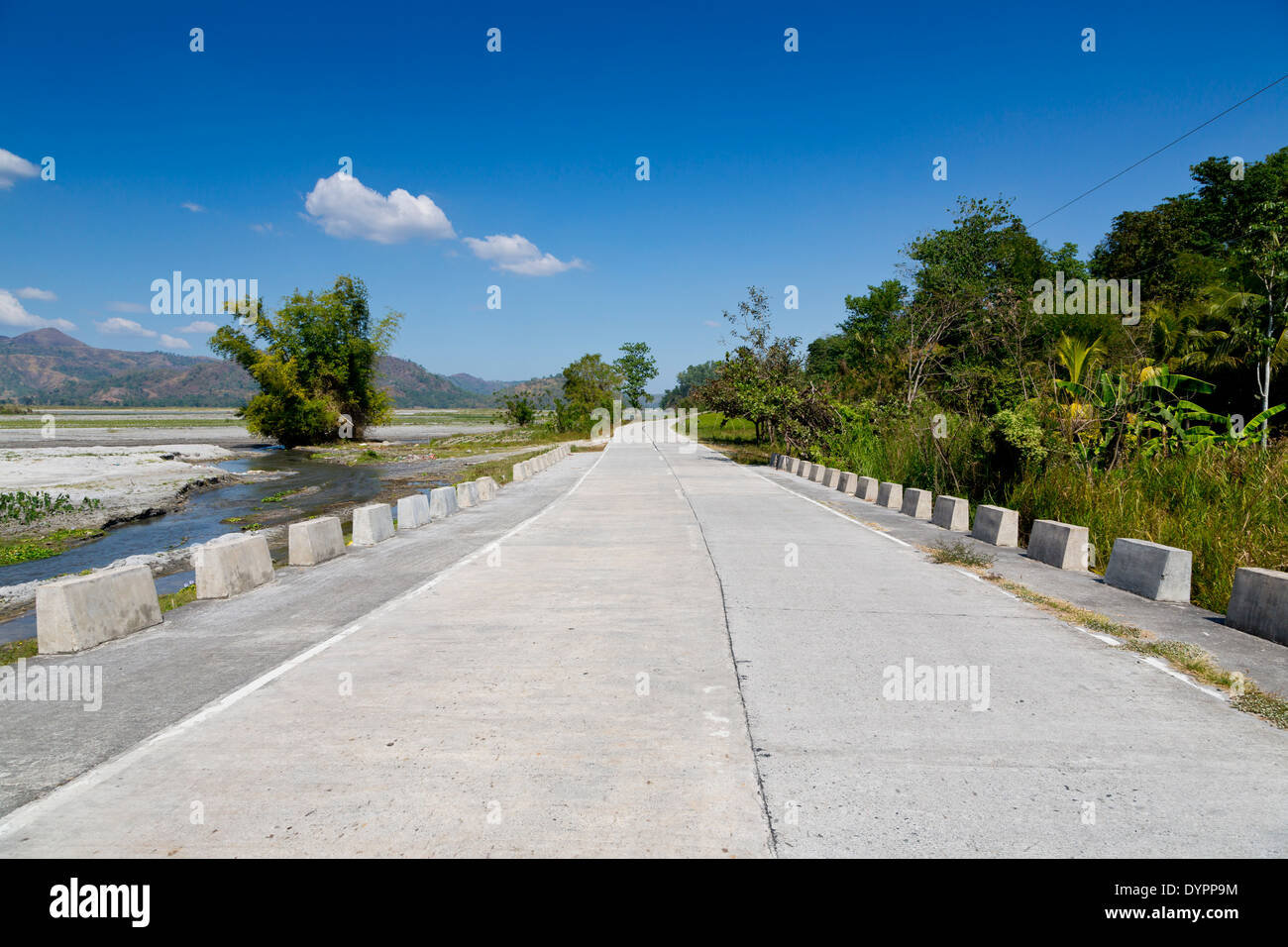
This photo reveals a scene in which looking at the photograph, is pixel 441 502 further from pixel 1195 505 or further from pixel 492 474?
pixel 492 474

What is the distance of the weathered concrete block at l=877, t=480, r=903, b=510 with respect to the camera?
62.5 ft

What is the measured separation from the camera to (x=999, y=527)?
13156mm

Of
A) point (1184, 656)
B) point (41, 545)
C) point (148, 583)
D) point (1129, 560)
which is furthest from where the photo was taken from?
point (41, 545)

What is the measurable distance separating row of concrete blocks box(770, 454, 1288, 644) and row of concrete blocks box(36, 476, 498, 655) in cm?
1046

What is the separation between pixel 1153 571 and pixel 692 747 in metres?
6.99

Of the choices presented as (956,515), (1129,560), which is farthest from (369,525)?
(1129,560)

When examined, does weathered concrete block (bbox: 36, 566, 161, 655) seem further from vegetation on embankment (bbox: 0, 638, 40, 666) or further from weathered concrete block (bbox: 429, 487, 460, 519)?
weathered concrete block (bbox: 429, 487, 460, 519)

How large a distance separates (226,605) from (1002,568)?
9.86m

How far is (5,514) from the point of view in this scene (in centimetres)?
2188

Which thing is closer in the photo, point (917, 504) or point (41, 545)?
point (917, 504)

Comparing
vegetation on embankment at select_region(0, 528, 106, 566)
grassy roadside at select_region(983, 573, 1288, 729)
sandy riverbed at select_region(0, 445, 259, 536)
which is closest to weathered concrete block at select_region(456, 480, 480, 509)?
vegetation on embankment at select_region(0, 528, 106, 566)

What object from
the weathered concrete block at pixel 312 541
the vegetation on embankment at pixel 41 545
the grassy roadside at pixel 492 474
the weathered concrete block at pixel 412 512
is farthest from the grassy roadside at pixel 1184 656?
the grassy roadside at pixel 492 474

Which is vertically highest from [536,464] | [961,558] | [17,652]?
[536,464]

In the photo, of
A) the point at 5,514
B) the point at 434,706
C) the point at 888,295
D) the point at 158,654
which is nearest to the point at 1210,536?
the point at 434,706
